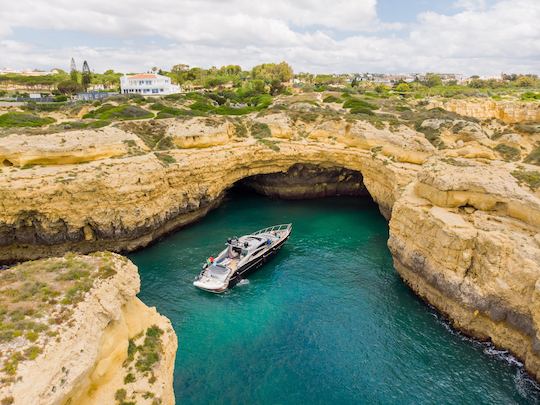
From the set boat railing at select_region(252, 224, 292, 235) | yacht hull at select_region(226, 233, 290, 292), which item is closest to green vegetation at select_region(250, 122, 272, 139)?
boat railing at select_region(252, 224, 292, 235)

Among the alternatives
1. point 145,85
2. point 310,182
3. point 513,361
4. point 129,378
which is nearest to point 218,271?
point 129,378

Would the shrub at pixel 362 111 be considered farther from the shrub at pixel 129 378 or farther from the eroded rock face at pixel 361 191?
the shrub at pixel 129 378

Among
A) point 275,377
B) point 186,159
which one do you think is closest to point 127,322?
point 275,377

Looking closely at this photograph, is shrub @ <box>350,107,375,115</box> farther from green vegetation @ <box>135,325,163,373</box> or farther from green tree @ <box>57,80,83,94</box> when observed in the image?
green tree @ <box>57,80,83,94</box>

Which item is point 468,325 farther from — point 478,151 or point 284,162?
point 284,162

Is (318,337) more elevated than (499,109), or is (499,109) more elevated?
(499,109)

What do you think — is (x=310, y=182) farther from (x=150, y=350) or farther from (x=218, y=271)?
(x=150, y=350)
